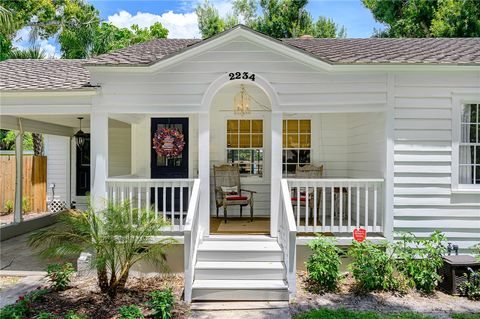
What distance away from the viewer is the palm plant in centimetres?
521

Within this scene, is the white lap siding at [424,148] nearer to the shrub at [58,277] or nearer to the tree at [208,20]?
the shrub at [58,277]

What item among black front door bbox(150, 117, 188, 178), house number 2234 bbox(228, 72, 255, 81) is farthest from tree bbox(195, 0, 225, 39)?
house number 2234 bbox(228, 72, 255, 81)

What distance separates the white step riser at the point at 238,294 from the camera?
540 cm

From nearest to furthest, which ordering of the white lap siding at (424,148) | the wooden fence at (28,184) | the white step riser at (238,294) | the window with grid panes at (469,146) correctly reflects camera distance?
the white step riser at (238,294) → the white lap siding at (424,148) → the window with grid panes at (469,146) → the wooden fence at (28,184)

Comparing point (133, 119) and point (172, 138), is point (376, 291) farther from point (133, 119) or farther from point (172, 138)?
point (133, 119)

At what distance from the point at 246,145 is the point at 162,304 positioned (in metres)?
4.84

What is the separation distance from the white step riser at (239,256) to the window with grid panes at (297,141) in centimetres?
326

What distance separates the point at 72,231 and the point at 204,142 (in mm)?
2478

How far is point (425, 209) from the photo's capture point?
6.49 metres

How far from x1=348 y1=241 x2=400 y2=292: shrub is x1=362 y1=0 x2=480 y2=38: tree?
15.5 meters

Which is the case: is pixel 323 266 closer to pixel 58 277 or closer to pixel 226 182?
pixel 226 182

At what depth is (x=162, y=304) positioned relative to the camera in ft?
15.4

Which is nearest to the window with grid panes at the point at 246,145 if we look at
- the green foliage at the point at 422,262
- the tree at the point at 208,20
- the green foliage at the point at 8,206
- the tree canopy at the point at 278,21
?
the green foliage at the point at 422,262

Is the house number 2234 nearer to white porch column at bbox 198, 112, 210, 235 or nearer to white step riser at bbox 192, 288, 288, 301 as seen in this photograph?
white porch column at bbox 198, 112, 210, 235
